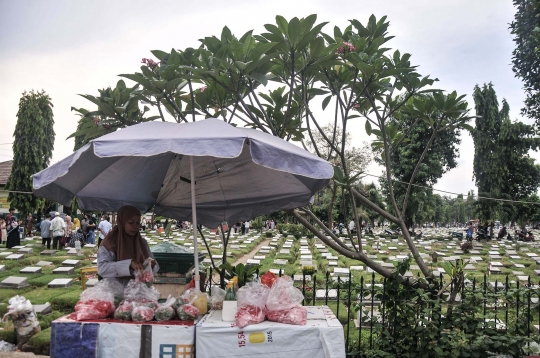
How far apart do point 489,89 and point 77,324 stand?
31.2 m

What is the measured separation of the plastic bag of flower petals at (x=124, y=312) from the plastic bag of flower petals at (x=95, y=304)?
4.0 inches

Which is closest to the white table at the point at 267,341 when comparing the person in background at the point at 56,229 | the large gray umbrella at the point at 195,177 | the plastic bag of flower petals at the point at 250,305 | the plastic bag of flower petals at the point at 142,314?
the plastic bag of flower petals at the point at 250,305

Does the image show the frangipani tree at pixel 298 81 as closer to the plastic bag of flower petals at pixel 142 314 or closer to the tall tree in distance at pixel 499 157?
the plastic bag of flower petals at pixel 142 314

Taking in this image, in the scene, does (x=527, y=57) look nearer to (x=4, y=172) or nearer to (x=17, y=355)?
(x=17, y=355)

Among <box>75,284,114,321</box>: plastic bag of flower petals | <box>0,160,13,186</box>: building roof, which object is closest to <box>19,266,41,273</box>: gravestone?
<box>75,284,114,321</box>: plastic bag of flower petals

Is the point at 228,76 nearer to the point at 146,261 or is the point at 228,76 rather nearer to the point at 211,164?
the point at 211,164

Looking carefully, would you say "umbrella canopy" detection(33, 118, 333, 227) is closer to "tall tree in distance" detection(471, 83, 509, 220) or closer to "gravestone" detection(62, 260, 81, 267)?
"gravestone" detection(62, 260, 81, 267)

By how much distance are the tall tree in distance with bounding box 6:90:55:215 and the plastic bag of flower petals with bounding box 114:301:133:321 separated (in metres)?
28.1

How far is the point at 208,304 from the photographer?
327 cm

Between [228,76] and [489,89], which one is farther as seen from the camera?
[489,89]

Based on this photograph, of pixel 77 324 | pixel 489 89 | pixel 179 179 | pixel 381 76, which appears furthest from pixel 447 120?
pixel 489 89

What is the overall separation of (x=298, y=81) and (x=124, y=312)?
9.92 ft

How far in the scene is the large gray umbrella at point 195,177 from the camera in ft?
9.45

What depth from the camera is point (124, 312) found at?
9.61 ft
